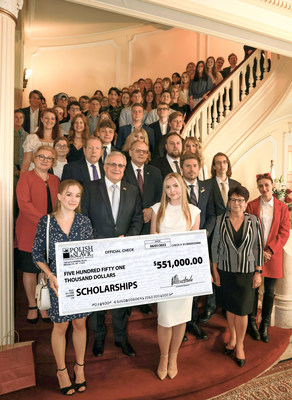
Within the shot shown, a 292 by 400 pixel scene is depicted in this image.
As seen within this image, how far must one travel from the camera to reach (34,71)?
10.9m

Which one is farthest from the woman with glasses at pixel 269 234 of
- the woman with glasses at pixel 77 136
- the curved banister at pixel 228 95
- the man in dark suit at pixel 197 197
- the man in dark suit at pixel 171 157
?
the curved banister at pixel 228 95

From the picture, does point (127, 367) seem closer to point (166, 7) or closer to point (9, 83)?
point (9, 83)

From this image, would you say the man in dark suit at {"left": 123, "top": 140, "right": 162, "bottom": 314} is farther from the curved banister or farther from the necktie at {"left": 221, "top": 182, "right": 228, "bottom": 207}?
the curved banister

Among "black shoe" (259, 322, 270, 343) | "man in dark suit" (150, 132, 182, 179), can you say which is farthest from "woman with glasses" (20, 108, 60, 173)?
"black shoe" (259, 322, 270, 343)

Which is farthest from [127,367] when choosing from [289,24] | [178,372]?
[289,24]

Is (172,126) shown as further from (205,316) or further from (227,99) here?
(227,99)

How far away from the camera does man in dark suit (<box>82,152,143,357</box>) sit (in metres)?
3.43

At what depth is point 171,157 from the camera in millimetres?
4328

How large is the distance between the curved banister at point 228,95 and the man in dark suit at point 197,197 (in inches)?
115

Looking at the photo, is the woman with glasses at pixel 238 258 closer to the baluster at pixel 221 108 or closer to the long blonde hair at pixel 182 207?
the long blonde hair at pixel 182 207

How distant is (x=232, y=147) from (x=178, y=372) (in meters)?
4.82

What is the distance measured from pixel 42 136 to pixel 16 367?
2.60 metres

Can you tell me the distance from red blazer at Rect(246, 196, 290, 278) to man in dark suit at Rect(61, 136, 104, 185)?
2.03 meters

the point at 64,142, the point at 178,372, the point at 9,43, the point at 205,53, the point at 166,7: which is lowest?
the point at 178,372
